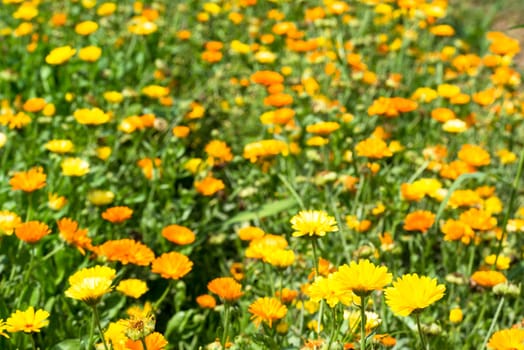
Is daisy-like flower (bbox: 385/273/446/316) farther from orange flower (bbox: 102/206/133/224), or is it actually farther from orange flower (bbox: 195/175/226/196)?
orange flower (bbox: 195/175/226/196)

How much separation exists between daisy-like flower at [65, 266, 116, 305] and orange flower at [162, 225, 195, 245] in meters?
0.68

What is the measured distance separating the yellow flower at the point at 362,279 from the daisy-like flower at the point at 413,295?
0.05m

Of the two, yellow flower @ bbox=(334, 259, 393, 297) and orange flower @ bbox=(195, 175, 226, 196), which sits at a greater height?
yellow flower @ bbox=(334, 259, 393, 297)

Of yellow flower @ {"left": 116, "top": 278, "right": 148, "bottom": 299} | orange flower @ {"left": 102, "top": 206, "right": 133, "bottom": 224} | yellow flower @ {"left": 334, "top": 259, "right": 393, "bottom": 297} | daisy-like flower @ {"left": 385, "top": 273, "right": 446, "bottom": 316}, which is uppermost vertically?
yellow flower @ {"left": 334, "top": 259, "right": 393, "bottom": 297}

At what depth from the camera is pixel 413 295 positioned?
56.9 inches

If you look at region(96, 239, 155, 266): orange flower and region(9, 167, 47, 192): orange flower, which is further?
region(9, 167, 47, 192): orange flower

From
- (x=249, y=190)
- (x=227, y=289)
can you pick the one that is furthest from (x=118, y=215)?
(x=227, y=289)

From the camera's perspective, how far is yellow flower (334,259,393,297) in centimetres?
141

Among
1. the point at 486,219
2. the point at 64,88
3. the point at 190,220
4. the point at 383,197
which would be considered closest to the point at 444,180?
the point at 383,197

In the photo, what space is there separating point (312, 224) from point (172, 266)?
497 millimetres

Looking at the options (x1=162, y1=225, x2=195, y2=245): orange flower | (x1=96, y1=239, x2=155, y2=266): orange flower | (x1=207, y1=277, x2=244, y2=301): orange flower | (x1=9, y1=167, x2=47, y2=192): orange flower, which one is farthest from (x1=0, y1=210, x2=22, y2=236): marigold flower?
(x1=207, y1=277, x2=244, y2=301): orange flower

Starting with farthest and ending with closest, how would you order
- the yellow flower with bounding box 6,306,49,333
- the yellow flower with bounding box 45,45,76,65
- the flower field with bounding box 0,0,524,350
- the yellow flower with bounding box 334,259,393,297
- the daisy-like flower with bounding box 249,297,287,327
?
the yellow flower with bounding box 45,45,76,65 < the flower field with bounding box 0,0,524,350 < the daisy-like flower with bounding box 249,297,287,327 < the yellow flower with bounding box 6,306,49,333 < the yellow flower with bounding box 334,259,393,297

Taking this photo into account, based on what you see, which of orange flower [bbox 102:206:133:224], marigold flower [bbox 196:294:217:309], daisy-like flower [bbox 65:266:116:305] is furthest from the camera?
orange flower [bbox 102:206:133:224]

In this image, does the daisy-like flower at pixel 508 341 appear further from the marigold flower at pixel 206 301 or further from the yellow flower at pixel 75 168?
the yellow flower at pixel 75 168
